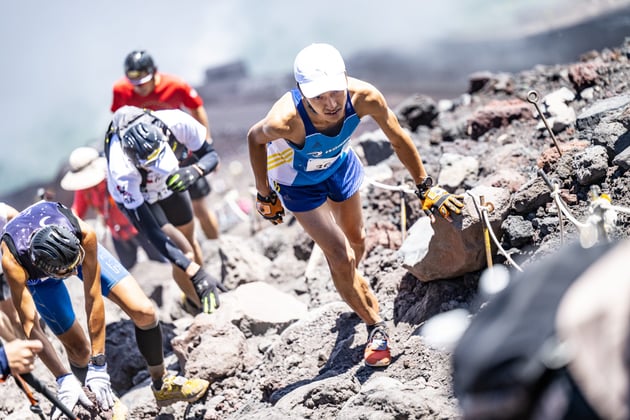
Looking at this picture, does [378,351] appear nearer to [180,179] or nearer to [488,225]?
[488,225]

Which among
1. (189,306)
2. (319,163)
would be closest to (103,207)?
(189,306)

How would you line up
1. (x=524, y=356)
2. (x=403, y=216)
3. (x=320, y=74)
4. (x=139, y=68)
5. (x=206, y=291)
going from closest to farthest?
(x=524, y=356) < (x=320, y=74) < (x=206, y=291) < (x=403, y=216) < (x=139, y=68)

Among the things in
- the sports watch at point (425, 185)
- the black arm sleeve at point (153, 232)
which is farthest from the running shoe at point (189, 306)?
the sports watch at point (425, 185)

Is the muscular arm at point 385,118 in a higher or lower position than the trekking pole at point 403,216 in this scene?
higher

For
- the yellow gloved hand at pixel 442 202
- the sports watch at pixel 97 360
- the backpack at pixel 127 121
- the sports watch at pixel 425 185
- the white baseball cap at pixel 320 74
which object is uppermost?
the white baseball cap at pixel 320 74

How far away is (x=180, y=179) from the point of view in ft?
20.6

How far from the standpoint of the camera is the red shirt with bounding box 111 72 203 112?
25.0 feet

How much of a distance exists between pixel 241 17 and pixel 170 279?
14.1 metres

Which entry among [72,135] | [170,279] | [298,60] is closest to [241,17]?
[72,135]

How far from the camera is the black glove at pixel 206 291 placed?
6324 mm

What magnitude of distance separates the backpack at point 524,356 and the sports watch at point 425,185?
2.61 metres

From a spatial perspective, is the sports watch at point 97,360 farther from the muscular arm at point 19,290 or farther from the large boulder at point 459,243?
the large boulder at point 459,243

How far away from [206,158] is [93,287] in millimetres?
1889

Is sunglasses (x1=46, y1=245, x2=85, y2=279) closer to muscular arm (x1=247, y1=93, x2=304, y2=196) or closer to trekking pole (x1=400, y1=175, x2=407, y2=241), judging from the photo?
muscular arm (x1=247, y1=93, x2=304, y2=196)
